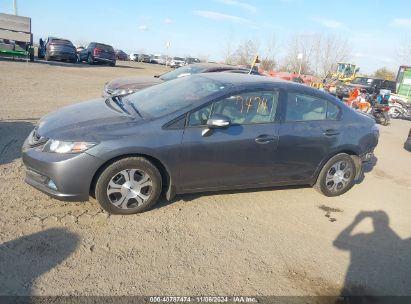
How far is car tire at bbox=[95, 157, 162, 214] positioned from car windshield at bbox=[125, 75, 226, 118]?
66 centimetres

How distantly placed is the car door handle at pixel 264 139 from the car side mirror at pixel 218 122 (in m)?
0.52

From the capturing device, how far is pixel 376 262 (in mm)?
3918

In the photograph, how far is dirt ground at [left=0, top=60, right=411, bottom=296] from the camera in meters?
3.14

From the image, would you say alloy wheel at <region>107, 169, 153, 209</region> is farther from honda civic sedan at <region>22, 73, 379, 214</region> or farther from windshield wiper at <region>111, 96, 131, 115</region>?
windshield wiper at <region>111, 96, 131, 115</region>

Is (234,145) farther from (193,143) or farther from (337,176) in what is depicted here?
(337,176)

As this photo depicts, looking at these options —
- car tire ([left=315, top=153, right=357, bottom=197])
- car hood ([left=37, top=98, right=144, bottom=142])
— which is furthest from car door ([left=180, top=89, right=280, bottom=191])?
car tire ([left=315, top=153, right=357, bottom=197])

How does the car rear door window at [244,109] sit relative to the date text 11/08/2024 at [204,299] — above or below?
above

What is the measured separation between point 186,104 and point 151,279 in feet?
6.82

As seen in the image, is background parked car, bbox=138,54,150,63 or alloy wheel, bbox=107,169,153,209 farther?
background parked car, bbox=138,54,150,63

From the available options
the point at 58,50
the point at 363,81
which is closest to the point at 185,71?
the point at 363,81

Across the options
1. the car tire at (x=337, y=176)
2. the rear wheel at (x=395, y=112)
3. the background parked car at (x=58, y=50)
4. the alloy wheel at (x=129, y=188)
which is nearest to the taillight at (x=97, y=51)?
the background parked car at (x=58, y=50)

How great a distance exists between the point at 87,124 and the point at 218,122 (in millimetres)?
1474

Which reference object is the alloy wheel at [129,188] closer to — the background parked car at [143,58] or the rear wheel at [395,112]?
the rear wheel at [395,112]

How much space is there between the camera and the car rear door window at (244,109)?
14.1ft
